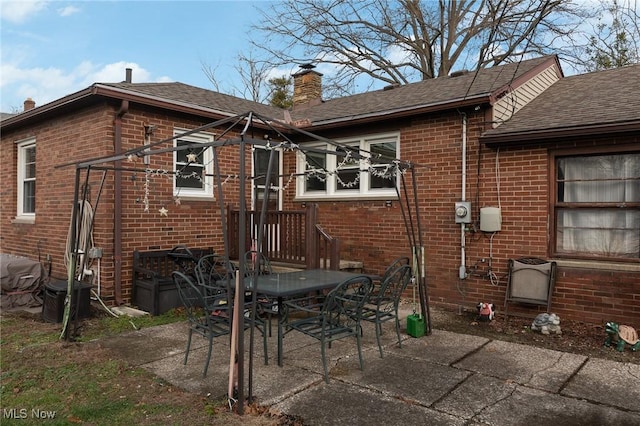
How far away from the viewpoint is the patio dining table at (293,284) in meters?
4.36

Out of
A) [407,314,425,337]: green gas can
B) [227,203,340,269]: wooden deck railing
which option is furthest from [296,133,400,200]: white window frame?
[407,314,425,337]: green gas can

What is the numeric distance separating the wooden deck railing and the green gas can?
1695mm

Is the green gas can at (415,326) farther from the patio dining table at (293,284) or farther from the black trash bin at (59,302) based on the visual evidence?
the black trash bin at (59,302)

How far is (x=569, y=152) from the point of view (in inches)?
233

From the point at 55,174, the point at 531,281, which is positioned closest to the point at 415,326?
the point at 531,281

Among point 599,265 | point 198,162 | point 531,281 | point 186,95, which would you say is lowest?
point 531,281

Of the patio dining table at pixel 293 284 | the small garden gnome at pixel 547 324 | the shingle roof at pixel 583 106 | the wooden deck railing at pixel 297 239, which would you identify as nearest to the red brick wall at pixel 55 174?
the wooden deck railing at pixel 297 239

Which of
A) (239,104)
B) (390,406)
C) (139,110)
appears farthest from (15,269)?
(390,406)

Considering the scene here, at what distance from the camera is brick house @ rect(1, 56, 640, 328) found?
5.80 metres

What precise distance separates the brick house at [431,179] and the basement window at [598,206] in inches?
0.8

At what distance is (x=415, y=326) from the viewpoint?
209 inches

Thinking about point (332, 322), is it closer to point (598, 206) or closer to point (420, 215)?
point (420, 215)

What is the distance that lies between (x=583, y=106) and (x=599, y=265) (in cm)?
234

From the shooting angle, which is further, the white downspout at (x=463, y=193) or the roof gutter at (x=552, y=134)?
the white downspout at (x=463, y=193)
